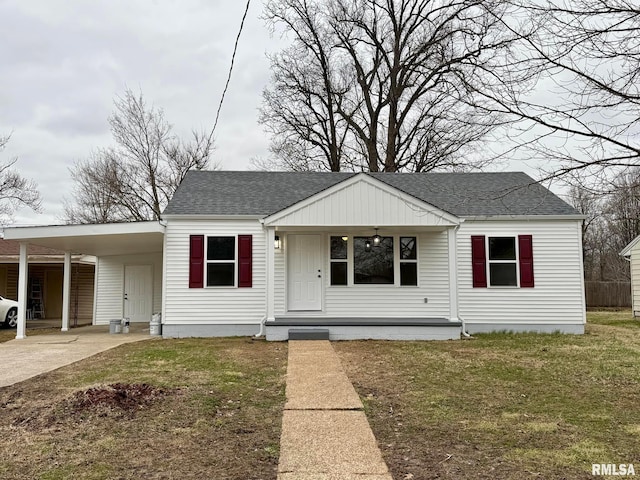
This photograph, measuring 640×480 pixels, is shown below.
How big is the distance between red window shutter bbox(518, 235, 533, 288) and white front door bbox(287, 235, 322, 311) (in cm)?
490

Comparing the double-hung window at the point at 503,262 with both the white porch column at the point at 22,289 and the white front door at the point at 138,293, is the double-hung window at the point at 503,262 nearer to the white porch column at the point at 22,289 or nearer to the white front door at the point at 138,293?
the white front door at the point at 138,293

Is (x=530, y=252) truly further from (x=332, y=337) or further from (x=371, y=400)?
(x=371, y=400)

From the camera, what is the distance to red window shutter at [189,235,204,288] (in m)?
11.2

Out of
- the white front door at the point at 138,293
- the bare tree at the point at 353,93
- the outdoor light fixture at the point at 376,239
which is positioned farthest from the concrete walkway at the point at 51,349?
the bare tree at the point at 353,93

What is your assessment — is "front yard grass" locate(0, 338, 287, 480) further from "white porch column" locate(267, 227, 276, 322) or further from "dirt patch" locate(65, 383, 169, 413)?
"white porch column" locate(267, 227, 276, 322)

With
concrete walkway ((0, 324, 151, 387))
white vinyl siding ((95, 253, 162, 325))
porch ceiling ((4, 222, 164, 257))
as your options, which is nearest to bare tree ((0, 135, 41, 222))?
white vinyl siding ((95, 253, 162, 325))

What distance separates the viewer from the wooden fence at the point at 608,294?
2348cm

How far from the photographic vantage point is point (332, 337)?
33.7ft

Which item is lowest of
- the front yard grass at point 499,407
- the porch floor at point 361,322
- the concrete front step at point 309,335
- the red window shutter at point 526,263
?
the front yard grass at point 499,407

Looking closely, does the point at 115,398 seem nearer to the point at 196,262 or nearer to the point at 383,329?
the point at 196,262

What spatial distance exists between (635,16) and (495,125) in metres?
1.12

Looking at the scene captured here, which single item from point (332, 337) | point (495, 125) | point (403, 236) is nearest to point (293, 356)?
point (332, 337)

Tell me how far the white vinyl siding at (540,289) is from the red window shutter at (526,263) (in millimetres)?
143

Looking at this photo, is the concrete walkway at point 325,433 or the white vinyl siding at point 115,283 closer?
Result: the concrete walkway at point 325,433
